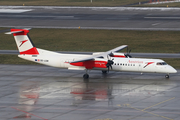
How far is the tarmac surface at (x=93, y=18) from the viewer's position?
83.1 m

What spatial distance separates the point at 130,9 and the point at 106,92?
6841cm

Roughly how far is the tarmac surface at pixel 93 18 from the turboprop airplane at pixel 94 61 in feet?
114

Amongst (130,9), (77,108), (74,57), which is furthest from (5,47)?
(130,9)

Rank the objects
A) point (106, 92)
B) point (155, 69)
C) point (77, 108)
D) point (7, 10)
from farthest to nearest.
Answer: point (7, 10)
point (155, 69)
point (106, 92)
point (77, 108)

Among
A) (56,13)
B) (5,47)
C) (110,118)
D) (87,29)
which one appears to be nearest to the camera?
(110,118)

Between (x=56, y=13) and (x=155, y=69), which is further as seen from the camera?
(x=56, y=13)

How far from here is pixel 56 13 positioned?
100812 millimetres

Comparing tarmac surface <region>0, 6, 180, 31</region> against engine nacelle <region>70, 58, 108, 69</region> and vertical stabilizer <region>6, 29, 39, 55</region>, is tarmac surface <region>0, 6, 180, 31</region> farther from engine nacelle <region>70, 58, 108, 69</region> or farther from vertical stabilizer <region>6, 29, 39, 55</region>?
engine nacelle <region>70, 58, 108, 69</region>

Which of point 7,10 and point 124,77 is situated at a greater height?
point 7,10

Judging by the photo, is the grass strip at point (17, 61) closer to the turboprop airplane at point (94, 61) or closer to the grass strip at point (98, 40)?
the grass strip at point (98, 40)

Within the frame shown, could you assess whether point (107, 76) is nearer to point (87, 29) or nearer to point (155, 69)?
point (155, 69)

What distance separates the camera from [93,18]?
91.9 meters

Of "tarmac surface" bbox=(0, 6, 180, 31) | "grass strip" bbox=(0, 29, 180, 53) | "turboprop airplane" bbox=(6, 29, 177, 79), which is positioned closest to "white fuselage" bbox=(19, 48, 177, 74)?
"turboprop airplane" bbox=(6, 29, 177, 79)

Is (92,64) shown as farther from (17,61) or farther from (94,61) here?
(17,61)
